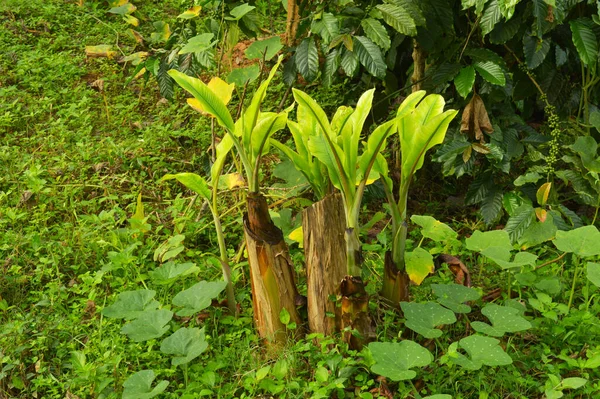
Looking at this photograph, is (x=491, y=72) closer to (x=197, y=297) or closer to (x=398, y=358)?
(x=398, y=358)

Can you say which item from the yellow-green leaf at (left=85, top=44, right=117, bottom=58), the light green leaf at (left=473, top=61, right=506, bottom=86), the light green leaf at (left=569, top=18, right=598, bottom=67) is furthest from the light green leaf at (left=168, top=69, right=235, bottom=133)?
the yellow-green leaf at (left=85, top=44, right=117, bottom=58)

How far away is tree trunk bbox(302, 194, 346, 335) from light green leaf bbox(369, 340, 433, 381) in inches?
7.9

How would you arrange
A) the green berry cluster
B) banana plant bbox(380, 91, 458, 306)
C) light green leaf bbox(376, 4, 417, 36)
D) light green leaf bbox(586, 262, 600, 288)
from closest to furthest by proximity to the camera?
1. banana plant bbox(380, 91, 458, 306)
2. light green leaf bbox(586, 262, 600, 288)
3. light green leaf bbox(376, 4, 417, 36)
4. the green berry cluster

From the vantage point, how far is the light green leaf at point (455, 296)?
2086 mm

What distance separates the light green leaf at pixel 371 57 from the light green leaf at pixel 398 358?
0.96m

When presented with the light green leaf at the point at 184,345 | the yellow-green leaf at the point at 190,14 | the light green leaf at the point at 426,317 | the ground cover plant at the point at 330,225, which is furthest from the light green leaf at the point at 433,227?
the yellow-green leaf at the point at 190,14

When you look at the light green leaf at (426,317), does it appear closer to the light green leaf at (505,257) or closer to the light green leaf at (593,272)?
the light green leaf at (505,257)

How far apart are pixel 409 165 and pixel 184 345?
2.63 feet

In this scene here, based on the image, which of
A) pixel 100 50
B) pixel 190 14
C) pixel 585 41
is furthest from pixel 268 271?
pixel 100 50

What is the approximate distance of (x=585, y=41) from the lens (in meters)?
2.38

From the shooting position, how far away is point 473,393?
1.97m

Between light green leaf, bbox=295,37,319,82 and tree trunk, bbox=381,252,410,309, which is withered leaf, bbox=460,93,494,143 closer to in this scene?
light green leaf, bbox=295,37,319,82

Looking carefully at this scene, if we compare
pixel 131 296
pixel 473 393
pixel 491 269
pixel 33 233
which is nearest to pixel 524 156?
pixel 491 269

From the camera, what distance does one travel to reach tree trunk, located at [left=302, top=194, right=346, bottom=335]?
1993 millimetres
